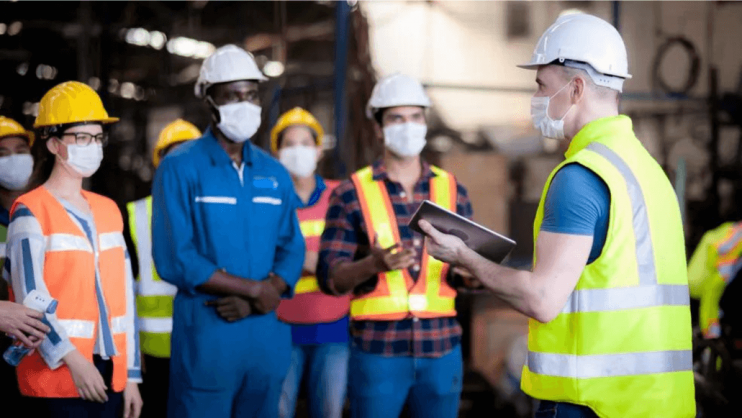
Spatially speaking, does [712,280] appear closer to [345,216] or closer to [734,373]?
[734,373]

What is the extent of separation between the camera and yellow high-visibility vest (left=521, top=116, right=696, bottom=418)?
2.34 meters

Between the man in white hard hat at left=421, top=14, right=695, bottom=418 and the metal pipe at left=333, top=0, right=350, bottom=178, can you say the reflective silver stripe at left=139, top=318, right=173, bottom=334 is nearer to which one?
the man in white hard hat at left=421, top=14, right=695, bottom=418

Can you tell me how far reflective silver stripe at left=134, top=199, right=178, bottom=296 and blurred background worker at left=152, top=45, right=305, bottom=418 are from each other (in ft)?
2.29

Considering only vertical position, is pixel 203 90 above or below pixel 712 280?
above

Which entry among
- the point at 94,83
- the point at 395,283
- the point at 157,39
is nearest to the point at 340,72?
the point at 94,83

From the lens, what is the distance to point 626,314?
2.35 metres

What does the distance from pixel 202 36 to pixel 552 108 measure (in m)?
13.5

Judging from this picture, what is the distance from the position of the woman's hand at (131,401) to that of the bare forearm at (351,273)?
97cm

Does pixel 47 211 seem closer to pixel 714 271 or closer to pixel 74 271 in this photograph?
pixel 74 271

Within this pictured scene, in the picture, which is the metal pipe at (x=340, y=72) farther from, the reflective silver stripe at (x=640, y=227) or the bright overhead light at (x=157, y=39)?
the bright overhead light at (x=157, y=39)

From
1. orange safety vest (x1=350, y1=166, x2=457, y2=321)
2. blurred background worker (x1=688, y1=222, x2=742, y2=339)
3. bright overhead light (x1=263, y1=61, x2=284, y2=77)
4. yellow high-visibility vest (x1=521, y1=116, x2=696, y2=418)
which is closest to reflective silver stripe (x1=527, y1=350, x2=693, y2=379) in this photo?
yellow high-visibility vest (x1=521, y1=116, x2=696, y2=418)

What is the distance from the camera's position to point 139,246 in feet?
13.7

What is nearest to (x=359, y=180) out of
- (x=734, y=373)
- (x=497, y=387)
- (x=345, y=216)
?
(x=345, y=216)

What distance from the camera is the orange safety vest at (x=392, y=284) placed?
3689mm
